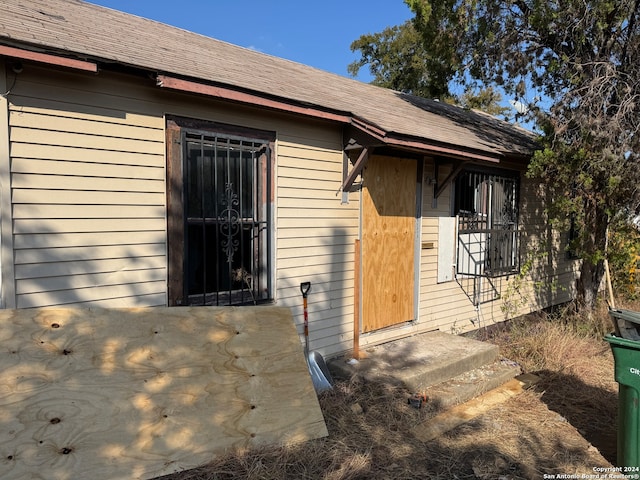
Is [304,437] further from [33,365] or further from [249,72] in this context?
[249,72]

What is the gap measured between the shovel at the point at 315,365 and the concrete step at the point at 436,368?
243 mm

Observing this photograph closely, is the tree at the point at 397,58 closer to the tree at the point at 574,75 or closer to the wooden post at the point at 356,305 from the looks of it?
the tree at the point at 574,75

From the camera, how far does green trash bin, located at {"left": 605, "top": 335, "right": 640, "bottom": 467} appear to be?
133 inches

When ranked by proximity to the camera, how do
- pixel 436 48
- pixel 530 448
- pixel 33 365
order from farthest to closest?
pixel 436 48 < pixel 530 448 < pixel 33 365

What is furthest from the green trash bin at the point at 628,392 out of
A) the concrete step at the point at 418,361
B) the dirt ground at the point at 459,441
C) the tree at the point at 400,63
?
the tree at the point at 400,63

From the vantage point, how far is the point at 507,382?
552 centimetres

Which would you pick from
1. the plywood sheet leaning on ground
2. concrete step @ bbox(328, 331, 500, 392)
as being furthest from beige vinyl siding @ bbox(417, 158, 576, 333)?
the plywood sheet leaning on ground

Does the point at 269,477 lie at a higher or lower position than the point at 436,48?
lower

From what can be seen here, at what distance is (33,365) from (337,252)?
3349mm

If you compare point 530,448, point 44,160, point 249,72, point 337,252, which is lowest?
point 530,448

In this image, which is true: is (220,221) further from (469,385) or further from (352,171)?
(469,385)

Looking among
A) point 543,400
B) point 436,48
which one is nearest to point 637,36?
point 436,48

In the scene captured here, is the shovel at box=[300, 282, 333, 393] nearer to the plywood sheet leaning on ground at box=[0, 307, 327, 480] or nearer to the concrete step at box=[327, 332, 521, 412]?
the concrete step at box=[327, 332, 521, 412]

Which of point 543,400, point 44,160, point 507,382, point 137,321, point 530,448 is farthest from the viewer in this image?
point 507,382
